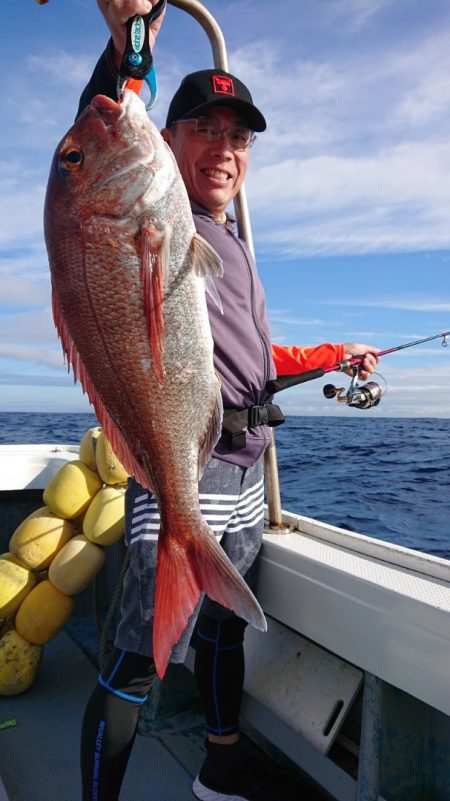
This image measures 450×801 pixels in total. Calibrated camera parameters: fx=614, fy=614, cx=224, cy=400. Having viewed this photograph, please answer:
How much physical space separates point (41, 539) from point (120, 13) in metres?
2.73

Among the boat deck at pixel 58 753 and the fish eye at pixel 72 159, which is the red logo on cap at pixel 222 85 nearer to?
the fish eye at pixel 72 159

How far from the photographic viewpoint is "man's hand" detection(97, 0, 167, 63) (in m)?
1.76

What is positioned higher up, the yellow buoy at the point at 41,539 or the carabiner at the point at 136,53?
the carabiner at the point at 136,53

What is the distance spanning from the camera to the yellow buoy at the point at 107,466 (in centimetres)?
358

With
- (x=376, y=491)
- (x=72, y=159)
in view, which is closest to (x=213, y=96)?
(x=72, y=159)

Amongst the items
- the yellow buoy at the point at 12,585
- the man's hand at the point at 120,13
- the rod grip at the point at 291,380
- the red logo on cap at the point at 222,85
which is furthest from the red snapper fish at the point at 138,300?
the yellow buoy at the point at 12,585

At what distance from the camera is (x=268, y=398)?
7.97 feet

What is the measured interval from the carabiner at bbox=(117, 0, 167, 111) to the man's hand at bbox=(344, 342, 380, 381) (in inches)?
59.5

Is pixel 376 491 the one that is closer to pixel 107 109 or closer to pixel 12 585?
pixel 12 585

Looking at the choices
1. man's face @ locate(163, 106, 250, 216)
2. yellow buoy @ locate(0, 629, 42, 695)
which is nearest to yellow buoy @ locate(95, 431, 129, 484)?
yellow buoy @ locate(0, 629, 42, 695)

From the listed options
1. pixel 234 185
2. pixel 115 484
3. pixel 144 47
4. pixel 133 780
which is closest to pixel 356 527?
pixel 115 484

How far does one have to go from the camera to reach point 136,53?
1703mm

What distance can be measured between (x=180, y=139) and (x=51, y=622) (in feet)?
8.70

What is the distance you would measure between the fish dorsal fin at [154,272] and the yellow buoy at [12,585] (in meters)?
2.43
